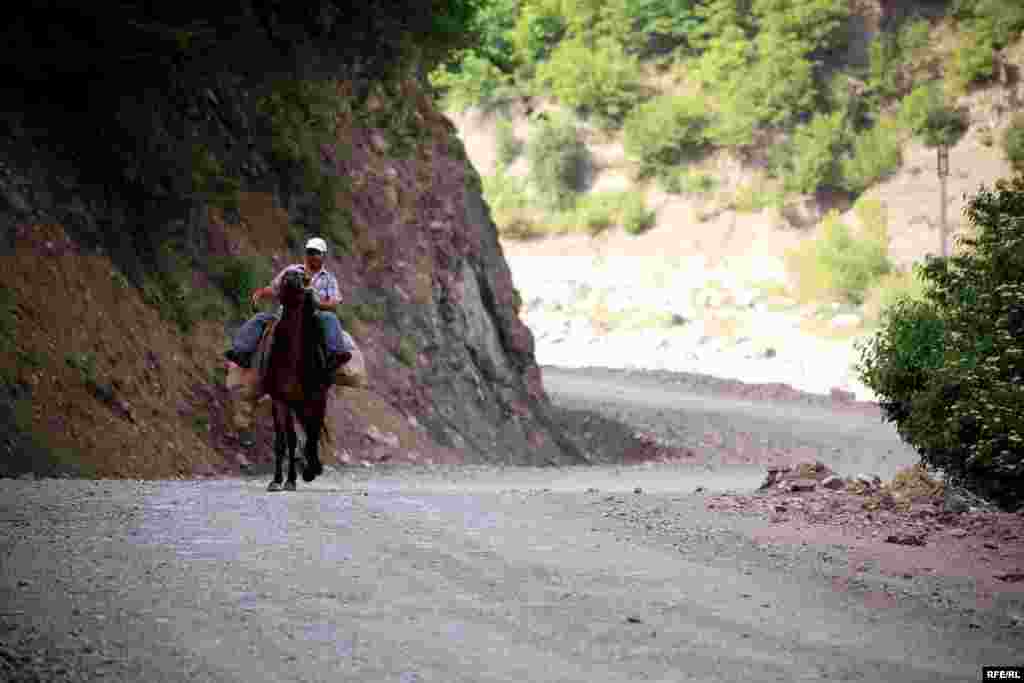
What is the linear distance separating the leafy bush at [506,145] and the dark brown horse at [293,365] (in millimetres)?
71838

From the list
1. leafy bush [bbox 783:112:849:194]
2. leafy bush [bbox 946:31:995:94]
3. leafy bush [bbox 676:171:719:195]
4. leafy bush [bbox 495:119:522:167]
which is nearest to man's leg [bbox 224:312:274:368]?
leafy bush [bbox 783:112:849:194]

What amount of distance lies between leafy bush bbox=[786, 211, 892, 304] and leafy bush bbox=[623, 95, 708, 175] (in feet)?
44.9

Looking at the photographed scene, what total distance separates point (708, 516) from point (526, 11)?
8183cm

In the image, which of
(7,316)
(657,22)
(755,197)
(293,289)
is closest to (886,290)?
(755,197)

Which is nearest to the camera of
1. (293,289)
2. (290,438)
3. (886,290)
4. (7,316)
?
(293,289)

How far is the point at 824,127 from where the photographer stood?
77.9m

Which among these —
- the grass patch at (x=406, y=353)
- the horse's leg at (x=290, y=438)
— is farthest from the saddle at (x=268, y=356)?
the grass patch at (x=406, y=353)

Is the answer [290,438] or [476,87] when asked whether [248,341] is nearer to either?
[290,438]

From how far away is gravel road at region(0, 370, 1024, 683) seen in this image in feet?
30.8

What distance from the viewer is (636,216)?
80.0 metres

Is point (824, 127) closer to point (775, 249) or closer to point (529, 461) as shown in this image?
point (775, 249)

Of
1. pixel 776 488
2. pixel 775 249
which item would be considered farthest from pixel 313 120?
pixel 775 249

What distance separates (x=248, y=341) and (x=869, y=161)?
208 ft

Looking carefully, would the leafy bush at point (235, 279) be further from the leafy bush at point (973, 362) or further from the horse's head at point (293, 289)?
the leafy bush at point (973, 362)
